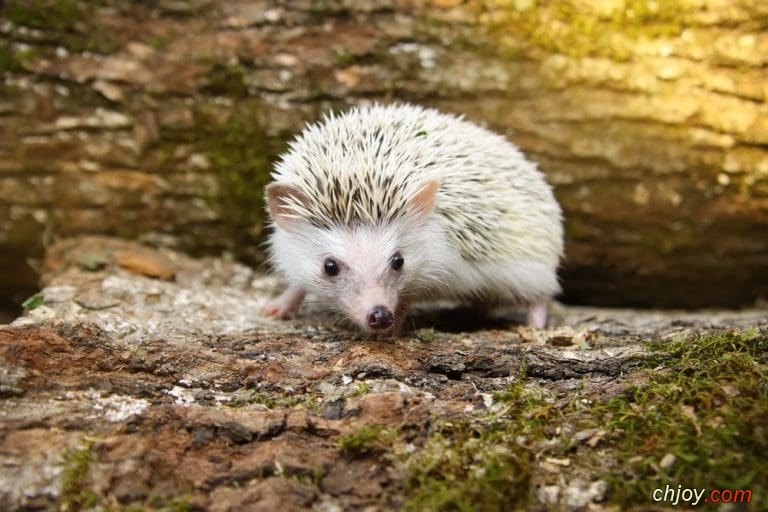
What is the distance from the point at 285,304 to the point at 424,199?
1.35m

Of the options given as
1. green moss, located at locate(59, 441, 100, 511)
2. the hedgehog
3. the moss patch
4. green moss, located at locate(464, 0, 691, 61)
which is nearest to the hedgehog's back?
the hedgehog

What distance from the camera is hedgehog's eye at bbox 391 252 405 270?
14.4 feet

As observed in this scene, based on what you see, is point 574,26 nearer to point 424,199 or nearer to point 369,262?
point 424,199

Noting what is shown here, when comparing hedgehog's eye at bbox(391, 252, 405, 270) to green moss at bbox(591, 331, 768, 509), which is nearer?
green moss at bbox(591, 331, 768, 509)

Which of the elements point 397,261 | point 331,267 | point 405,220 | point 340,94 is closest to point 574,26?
point 340,94

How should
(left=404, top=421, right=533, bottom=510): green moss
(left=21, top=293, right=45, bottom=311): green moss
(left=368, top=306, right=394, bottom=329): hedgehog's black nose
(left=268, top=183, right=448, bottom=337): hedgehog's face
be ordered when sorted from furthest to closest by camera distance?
(left=21, top=293, right=45, bottom=311): green moss
(left=268, top=183, right=448, bottom=337): hedgehog's face
(left=368, top=306, right=394, bottom=329): hedgehog's black nose
(left=404, top=421, right=533, bottom=510): green moss

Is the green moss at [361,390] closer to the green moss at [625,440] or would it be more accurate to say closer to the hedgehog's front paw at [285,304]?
the green moss at [625,440]

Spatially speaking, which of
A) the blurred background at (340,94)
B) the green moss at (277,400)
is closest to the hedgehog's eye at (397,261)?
the green moss at (277,400)

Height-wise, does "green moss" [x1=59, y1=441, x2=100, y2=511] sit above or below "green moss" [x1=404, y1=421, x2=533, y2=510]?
below

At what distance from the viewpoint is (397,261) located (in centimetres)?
441

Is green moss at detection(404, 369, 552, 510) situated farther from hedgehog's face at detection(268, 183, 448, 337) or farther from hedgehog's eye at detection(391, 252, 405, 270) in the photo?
hedgehog's eye at detection(391, 252, 405, 270)

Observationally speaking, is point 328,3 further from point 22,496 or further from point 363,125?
point 22,496

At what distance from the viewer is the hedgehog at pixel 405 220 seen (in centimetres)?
432

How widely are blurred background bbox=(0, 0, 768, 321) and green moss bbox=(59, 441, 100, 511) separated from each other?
3.22 m
